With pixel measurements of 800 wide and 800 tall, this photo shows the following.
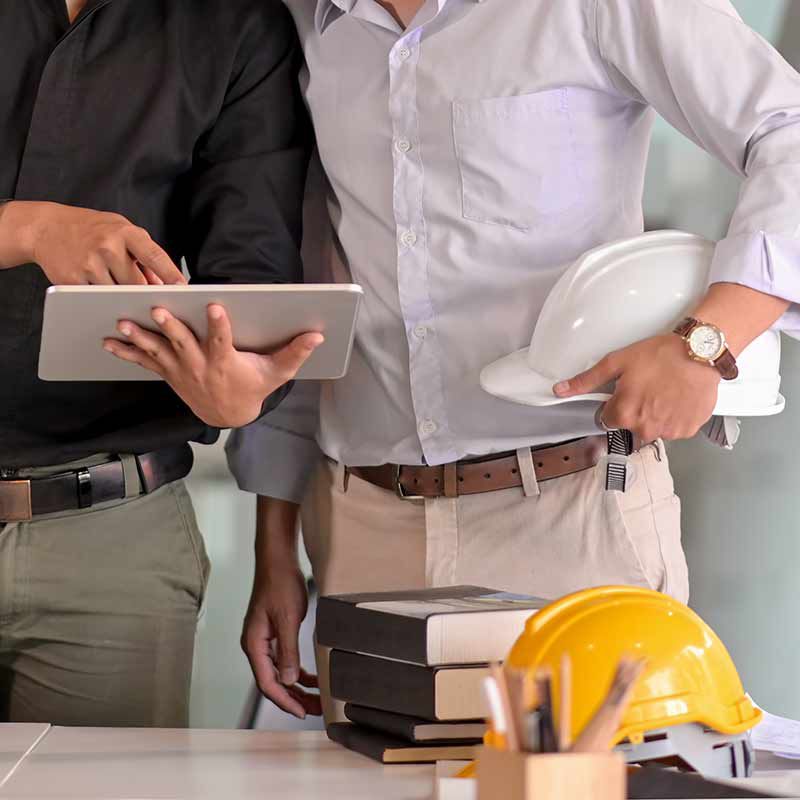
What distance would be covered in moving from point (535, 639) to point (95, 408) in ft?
3.02

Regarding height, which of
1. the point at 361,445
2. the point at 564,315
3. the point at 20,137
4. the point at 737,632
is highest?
the point at 20,137

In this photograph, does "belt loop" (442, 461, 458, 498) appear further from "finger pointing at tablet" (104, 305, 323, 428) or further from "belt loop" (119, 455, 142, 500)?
"belt loop" (119, 455, 142, 500)

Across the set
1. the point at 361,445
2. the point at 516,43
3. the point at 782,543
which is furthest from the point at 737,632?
the point at 516,43

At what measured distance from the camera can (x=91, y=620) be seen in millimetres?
1709

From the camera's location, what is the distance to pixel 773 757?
129 centimetres

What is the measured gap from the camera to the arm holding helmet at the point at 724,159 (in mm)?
1399

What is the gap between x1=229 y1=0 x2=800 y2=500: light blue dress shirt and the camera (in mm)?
1541

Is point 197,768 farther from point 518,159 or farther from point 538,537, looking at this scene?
point 518,159

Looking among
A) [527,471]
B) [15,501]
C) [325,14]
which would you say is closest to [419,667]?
[527,471]

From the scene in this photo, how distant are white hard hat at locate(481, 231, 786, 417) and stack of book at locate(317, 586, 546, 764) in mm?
335

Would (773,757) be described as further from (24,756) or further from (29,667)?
(29,667)

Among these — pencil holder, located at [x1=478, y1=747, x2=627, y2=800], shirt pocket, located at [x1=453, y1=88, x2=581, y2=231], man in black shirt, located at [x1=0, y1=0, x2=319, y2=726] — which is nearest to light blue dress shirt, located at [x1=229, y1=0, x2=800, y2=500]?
shirt pocket, located at [x1=453, y1=88, x2=581, y2=231]

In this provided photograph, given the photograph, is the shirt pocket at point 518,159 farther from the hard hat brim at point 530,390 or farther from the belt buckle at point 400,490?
the belt buckle at point 400,490

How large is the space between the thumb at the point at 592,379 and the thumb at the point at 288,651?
64 cm
